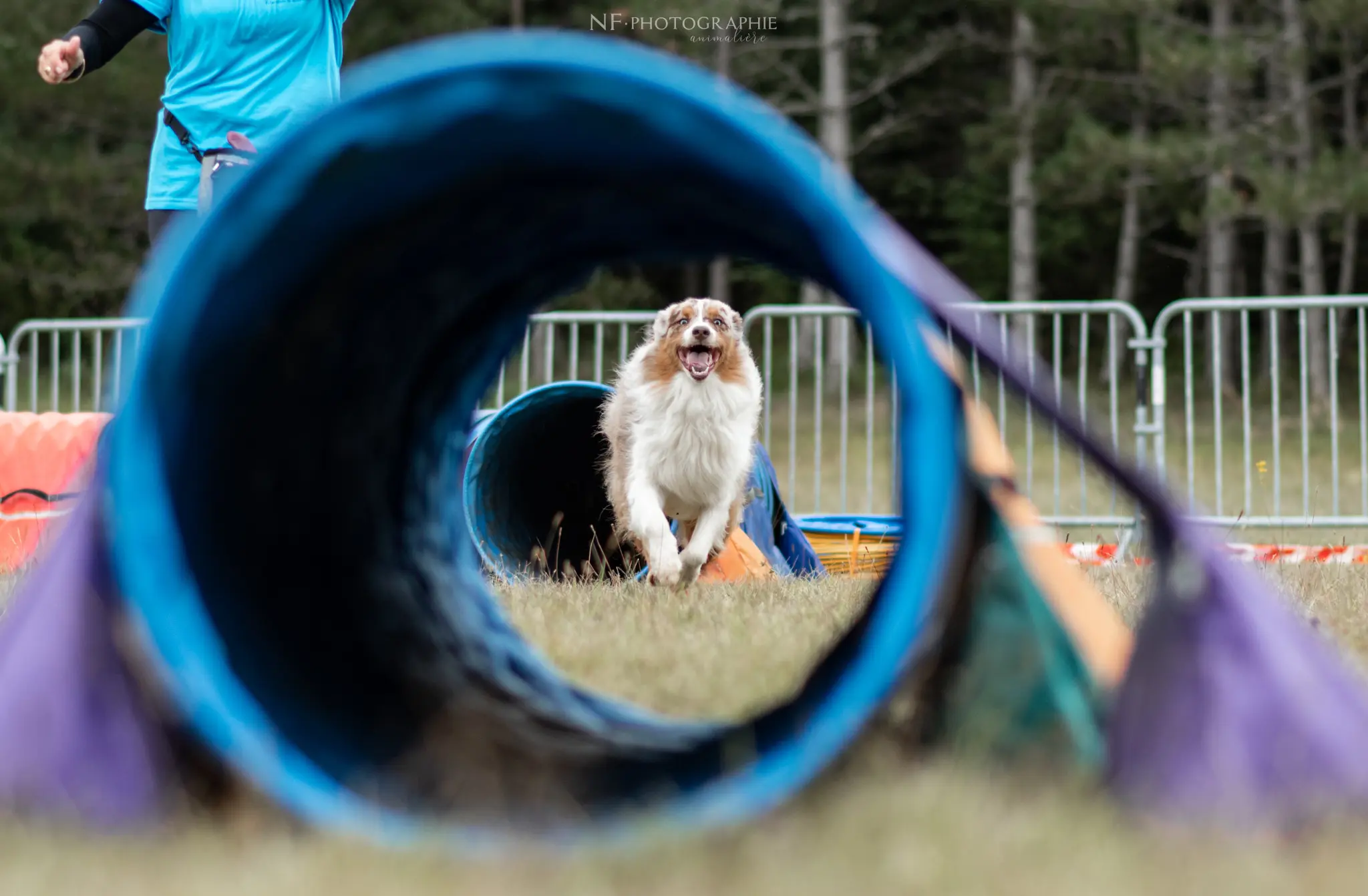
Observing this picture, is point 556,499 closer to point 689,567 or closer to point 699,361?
point 699,361

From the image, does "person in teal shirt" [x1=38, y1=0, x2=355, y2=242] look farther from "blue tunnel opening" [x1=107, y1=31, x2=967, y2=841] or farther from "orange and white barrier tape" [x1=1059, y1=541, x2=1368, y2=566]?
"orange and white barrier tape" [x1=1059, y1=541, x2=1368, y2=566]

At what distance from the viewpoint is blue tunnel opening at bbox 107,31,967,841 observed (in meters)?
2.03

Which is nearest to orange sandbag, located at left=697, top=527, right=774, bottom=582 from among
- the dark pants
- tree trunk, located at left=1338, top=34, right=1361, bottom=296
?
the dark pants

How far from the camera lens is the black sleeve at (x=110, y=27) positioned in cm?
450

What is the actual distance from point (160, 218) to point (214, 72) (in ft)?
1.59

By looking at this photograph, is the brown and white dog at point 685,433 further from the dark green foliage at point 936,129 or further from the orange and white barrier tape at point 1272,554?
the dark green foliage at point 936,129

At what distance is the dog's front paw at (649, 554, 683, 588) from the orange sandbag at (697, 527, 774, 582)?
1.17 feet

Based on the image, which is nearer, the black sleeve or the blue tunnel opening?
the blue tunnel opening

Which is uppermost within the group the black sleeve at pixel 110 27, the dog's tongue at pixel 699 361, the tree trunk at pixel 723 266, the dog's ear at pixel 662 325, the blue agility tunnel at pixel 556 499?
the tree trunk at pixel 723 266

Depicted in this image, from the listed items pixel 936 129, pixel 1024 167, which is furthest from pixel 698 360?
pixel 936 129

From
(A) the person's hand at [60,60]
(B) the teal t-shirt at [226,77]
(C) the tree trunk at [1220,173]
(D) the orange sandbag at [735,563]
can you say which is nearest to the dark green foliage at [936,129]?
(C) the tree trunk at [1220,173]

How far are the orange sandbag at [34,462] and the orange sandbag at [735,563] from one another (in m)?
2.72

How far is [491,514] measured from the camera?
6199 mm

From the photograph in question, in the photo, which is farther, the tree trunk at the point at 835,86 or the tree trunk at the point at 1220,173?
the tree trunk at the point at 835,86
